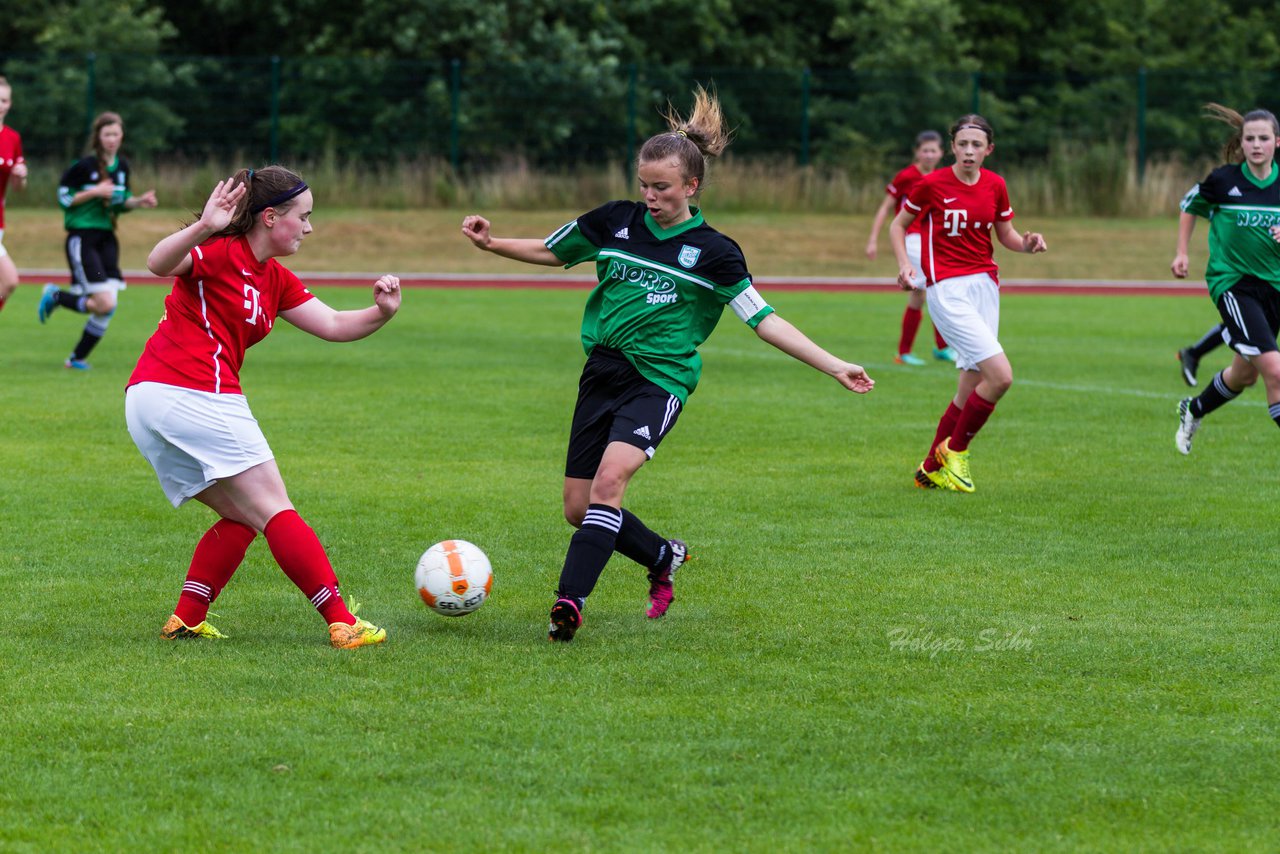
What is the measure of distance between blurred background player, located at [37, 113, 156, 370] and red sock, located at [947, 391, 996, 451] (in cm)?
797

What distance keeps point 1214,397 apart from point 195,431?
679cm

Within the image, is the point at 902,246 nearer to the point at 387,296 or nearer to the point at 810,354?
the point at 810,354

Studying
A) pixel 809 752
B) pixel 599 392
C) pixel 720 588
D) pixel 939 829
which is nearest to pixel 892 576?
pixel 720 588

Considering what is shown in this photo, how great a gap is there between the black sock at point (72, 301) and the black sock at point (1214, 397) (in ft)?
31.1

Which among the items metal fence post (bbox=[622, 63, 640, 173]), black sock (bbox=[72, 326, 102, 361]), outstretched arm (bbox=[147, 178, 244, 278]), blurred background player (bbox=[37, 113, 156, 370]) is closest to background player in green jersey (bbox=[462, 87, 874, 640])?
outstretched arm (bbox=[147, 178, 244, 278])

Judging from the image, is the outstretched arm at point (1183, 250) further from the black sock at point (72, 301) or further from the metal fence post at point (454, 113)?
the metal fence post at point (454, 113)

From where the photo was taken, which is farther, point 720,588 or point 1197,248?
point 1197,248

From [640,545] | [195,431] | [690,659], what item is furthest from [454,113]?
[690,659]

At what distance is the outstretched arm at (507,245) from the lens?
6.40 meters

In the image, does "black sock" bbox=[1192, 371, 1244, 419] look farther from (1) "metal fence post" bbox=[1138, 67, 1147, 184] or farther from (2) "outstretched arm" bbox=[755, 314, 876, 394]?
(1) "metal fence post" bbox=[1138, 67, 1147, 184]

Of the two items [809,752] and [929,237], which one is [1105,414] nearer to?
[929,237]

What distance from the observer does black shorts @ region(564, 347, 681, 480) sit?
6.23 metres

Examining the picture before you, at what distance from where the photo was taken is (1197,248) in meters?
30.7

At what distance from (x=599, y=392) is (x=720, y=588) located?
1.05 metres
